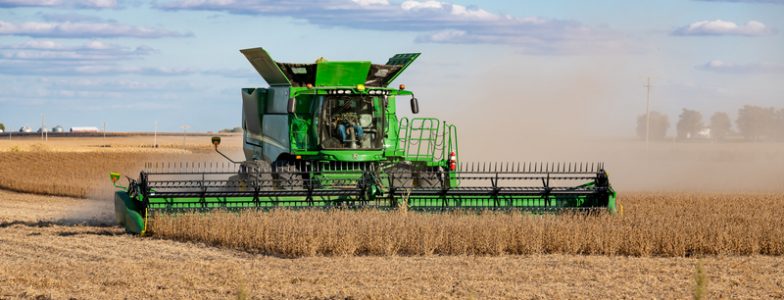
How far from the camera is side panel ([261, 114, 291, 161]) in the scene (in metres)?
17.2

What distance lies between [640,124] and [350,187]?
96.1m

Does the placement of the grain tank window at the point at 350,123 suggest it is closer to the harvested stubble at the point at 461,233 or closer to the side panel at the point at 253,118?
the side panel at the point at 253,118

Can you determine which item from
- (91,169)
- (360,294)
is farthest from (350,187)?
(91,169)

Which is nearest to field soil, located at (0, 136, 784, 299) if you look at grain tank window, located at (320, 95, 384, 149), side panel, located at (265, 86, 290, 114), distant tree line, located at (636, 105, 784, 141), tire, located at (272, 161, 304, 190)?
tire, located at (272, 161, 304, 190)

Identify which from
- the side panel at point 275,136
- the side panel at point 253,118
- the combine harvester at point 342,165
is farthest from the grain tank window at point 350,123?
the side panel at point 253,118

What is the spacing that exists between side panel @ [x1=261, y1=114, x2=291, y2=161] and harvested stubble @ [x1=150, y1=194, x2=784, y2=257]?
2.30 metres

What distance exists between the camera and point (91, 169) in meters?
34.6

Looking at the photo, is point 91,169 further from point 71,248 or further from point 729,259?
point 729,259

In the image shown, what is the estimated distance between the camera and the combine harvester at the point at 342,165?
51.2ft

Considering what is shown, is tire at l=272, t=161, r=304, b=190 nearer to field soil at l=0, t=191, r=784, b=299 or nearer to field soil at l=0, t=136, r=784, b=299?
field soil at l=0, t=136, r=784, b=299

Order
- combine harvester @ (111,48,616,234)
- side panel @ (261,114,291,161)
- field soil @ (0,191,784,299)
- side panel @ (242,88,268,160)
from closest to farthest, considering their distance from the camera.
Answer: field soil @ (0,191,784,299) < combine harvester @ (111,48,616,234) < side panel @ (261,114,291,161) < side panel @ (242,88,268,160)

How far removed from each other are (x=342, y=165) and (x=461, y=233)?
12.7ft

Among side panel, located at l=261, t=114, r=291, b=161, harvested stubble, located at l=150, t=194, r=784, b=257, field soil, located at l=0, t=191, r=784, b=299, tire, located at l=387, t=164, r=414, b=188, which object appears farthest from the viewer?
side panel, located at l=261, t=114, r=291, b=161

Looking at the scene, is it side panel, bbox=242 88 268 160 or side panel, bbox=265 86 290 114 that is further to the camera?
side panel, bbox=242 88 268 160
